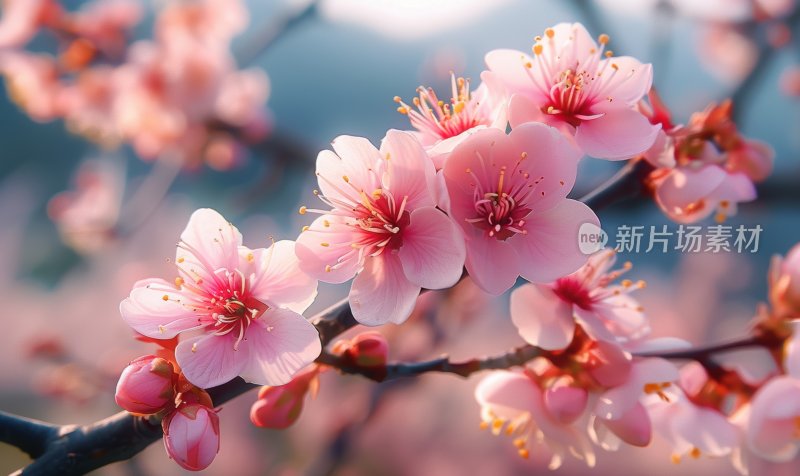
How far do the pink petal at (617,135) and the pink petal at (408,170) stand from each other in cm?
16

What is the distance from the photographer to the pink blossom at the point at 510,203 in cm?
49

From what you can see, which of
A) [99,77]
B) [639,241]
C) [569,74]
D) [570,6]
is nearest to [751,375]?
[639,241]

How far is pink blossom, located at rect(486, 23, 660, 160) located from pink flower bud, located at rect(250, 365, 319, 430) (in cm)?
31

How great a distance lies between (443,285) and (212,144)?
5.10ft

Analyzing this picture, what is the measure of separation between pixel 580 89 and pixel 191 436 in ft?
1.50

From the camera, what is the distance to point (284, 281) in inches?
20.0

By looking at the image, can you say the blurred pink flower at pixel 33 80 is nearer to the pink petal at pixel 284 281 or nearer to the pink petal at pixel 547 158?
the pink petal at pixel 284 281

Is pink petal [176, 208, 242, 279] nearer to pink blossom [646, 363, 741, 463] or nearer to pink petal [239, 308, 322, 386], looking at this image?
pink petal [239, 308, 322, 386]

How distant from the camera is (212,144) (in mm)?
1860

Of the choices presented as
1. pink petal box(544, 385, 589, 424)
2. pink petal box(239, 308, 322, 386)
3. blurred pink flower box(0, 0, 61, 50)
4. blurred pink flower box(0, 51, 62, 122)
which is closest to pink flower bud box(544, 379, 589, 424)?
pink petal box(544, 385, 589, 424)

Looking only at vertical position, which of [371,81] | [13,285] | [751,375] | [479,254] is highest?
[479,254]

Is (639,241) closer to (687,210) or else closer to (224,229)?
(687,210)

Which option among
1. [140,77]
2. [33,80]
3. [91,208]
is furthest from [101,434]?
[91,208]

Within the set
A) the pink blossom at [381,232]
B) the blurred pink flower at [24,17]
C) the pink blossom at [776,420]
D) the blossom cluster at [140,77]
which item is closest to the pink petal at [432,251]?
the pink blossom at [381,232]
